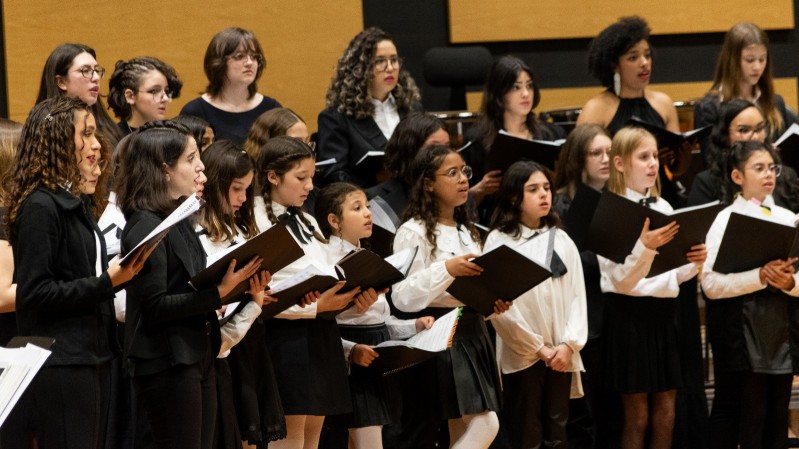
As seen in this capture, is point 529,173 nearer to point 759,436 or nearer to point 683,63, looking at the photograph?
point 759,436

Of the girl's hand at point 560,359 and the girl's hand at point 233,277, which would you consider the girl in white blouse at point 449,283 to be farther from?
the girl's hand at point 233,277

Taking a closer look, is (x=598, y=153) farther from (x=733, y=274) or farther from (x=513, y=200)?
(x=733, y=274)

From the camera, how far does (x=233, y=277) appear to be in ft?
8.13

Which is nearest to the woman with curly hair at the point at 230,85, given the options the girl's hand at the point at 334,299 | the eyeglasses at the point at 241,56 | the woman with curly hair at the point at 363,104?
the eyeglasses at the point at 241,56

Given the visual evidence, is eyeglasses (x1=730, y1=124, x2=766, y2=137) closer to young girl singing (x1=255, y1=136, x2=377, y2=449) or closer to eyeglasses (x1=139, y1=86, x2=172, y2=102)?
young girl singing (x1=255, y1=136, x2=377, y2=449)

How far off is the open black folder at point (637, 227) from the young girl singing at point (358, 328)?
649mm

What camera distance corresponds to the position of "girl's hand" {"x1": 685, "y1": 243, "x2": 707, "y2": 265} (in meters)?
3.62

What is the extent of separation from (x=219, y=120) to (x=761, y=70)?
7.15 ft

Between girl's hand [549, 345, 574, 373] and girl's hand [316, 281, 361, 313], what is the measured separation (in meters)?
0.75

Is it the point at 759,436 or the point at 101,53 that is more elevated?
the point at 101,53

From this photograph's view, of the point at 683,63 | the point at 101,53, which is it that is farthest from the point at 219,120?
the point at 683,63

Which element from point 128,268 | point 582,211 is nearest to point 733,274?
point 582,211

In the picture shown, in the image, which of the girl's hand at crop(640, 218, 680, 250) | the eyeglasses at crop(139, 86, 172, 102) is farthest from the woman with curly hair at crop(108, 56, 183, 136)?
the girl's hand at crop(640, 218, 680, 250)

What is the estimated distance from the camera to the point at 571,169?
4039mm
